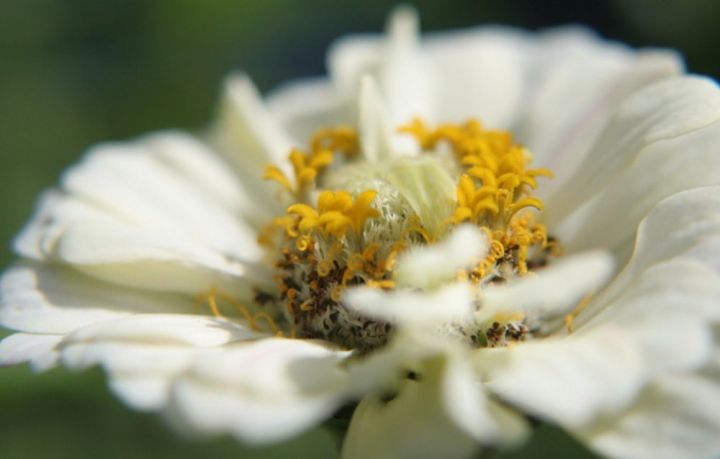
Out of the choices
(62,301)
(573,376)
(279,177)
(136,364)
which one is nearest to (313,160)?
(279,177)

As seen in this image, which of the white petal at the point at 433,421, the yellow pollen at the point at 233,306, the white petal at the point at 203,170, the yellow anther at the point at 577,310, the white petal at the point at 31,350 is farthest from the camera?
the white petal at the point at 203,170

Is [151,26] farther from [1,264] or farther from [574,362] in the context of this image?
[574,362]

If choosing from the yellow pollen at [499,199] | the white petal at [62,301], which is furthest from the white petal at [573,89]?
the white petal at [62,301]

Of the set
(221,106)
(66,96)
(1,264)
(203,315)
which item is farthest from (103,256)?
(66,96)

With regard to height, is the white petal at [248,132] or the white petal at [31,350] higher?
the white petal at [248,132]

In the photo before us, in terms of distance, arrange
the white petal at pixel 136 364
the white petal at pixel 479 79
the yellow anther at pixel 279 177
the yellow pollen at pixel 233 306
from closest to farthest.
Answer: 1. the white petal at pixel 136 364
2. the yellow pollen at pixel 233 306
3. the yellow anther at pixel 279 177
4. the white petal at pixel 479 79

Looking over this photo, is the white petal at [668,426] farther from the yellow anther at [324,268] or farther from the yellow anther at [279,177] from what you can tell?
the yellow anther at [279,177]

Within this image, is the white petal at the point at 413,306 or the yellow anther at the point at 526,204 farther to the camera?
the yellow anther at the point at 526,204

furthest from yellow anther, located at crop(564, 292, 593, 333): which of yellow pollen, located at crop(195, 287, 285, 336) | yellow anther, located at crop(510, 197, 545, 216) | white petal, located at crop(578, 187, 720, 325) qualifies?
yellow pollen, located at crop(195, 287, 285, 336)
